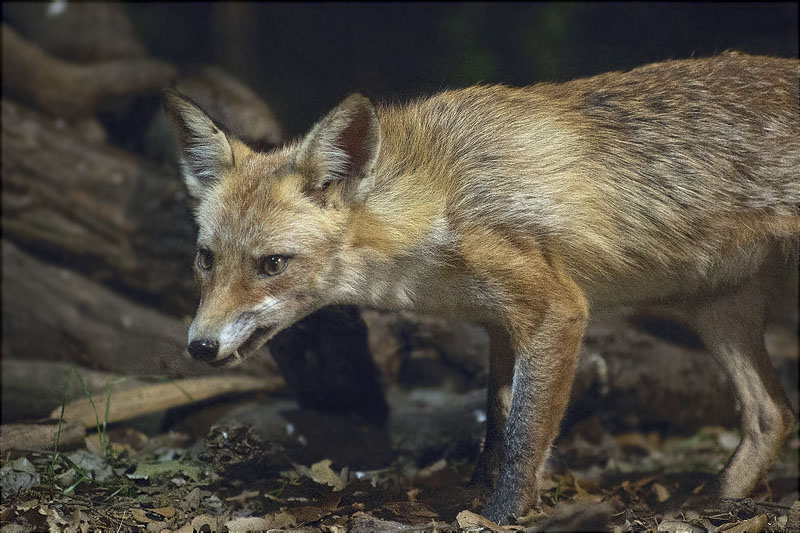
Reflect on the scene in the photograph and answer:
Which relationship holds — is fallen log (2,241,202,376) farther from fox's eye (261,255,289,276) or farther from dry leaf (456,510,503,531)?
dry leaf (456,510,503,531)

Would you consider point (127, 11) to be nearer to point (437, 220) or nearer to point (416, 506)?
point (437, 220)

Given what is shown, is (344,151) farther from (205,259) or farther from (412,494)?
(412,494)

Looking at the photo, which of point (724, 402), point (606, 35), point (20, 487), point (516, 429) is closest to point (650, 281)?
point (516, 429)

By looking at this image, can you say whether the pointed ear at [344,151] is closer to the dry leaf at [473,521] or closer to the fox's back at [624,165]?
the fox's back at [624,165]

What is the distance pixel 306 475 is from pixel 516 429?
4.69 feet

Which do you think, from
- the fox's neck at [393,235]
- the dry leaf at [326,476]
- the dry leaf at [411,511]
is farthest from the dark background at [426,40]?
the dry leaf at [411,511]

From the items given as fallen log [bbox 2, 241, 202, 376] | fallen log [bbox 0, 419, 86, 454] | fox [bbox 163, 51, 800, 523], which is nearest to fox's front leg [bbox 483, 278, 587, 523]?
fox [bbox 163, 51, 800, 523]

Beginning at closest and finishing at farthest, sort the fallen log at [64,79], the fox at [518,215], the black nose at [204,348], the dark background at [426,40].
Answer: the black nose at [204,348]
the fox at [518,215]
the dark background at [426,40]
the fallen log at [64,79]

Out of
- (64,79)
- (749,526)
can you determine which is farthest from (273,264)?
(64,79)

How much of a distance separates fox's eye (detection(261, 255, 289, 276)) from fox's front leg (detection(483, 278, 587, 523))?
119 centimetres

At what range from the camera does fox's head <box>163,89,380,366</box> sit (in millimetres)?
3574

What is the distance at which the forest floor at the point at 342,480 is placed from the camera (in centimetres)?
363

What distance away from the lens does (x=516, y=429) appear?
150 inches

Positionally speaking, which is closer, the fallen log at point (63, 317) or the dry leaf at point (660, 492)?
the dry leaf at point (660, 492)
